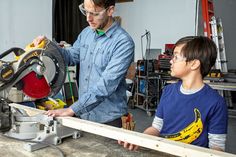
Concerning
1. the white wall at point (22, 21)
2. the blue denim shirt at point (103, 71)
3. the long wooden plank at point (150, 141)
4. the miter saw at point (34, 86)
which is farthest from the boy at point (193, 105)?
the white wall at point (22, 21)

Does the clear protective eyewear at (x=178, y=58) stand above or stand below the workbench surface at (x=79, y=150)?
above

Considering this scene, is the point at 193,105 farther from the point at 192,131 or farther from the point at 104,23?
the point at 104,23

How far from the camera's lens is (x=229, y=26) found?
267 inches

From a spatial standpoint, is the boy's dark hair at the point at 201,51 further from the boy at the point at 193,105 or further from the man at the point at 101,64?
the man at the point at 101,64

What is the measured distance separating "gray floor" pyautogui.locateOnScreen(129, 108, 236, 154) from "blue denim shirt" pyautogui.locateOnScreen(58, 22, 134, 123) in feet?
7.78

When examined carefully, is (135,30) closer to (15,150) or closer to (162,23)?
(162,23)

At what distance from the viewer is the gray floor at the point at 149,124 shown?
3.52 metres

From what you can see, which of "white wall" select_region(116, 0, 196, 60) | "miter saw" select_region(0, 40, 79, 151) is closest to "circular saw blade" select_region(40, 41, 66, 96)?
"miter saw" select_region(0, 40, 79, 151)

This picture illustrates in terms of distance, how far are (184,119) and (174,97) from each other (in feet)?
0.40

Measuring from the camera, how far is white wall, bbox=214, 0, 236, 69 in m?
6.62

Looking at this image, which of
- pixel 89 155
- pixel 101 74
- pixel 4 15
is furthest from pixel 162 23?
pixel 89 155

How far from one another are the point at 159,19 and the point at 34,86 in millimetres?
5883

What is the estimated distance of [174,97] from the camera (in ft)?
4.37

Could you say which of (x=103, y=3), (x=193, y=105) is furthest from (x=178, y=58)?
(x=103, y=3)
